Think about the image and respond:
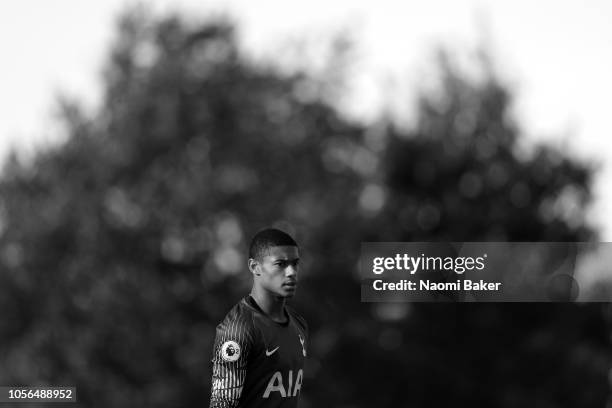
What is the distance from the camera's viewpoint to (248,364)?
692 centimetres

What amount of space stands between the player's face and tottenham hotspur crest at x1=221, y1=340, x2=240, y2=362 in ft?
1.48

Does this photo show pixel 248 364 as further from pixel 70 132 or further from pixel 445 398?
pixel 70 132

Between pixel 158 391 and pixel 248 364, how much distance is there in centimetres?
3385

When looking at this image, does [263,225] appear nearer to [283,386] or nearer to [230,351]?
[283,386]

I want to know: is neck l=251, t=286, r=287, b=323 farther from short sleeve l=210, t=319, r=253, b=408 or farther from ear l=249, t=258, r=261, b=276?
short sleeve l=210, t=319, r=253, b=408

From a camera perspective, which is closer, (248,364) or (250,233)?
(248,364)

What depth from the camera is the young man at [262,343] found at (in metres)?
6.84

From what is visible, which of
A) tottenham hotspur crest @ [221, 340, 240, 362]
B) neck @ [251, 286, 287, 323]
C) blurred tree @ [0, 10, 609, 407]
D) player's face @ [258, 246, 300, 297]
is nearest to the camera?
tottenham hotspur crest @ [221, 340, 240, 362]

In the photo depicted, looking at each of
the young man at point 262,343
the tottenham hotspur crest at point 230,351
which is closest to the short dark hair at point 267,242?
the young man at point 262,343

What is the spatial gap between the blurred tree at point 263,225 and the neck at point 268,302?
1291 inches

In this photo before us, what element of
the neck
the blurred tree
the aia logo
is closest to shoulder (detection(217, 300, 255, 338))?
the neck

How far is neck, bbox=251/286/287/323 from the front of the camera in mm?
7078

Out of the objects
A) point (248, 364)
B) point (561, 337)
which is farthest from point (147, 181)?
point (248, 364)

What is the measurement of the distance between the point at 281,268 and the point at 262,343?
0.51 meters
